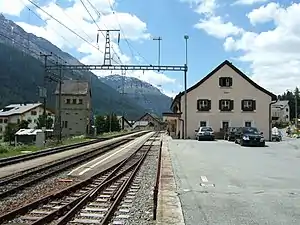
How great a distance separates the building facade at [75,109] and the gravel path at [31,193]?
77.8 meters

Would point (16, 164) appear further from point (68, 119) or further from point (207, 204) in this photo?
point (68, 119)

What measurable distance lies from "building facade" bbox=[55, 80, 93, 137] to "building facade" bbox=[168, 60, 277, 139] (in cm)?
4012

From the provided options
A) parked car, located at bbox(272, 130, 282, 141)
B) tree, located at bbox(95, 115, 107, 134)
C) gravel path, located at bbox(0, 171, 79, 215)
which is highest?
tree, located at bbox(95, 115, 107, 134)

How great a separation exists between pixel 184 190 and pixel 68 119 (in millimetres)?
84127

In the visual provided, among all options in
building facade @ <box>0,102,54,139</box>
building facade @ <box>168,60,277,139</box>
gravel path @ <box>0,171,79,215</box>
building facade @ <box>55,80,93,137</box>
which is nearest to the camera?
gravel path @ <box>0,171,79,215</box>

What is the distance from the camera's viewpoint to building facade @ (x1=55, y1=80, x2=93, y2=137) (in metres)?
94.1

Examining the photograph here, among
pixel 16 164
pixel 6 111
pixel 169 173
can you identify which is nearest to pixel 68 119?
pixel 6 111

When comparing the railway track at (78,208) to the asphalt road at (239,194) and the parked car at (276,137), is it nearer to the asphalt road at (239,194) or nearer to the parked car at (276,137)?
the asphalt road at (239,194)

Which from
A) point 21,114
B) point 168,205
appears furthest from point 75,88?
point 168,205

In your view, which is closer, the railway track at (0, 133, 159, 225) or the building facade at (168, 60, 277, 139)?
the railway track at (0, 133, 159, 225)

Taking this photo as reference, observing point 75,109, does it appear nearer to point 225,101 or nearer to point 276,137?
point 225,101

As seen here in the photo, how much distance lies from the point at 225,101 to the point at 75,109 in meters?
46.0

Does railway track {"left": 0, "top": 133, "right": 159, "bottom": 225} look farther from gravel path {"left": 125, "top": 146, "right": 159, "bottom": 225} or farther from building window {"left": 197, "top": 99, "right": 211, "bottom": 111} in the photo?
building window {"left": 197, "top": 99, "right": 211, "bottom": 111}

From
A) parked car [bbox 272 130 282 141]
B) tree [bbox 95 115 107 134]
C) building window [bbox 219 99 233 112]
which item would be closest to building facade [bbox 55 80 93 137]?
tree [bbox 95 115 107 134]
